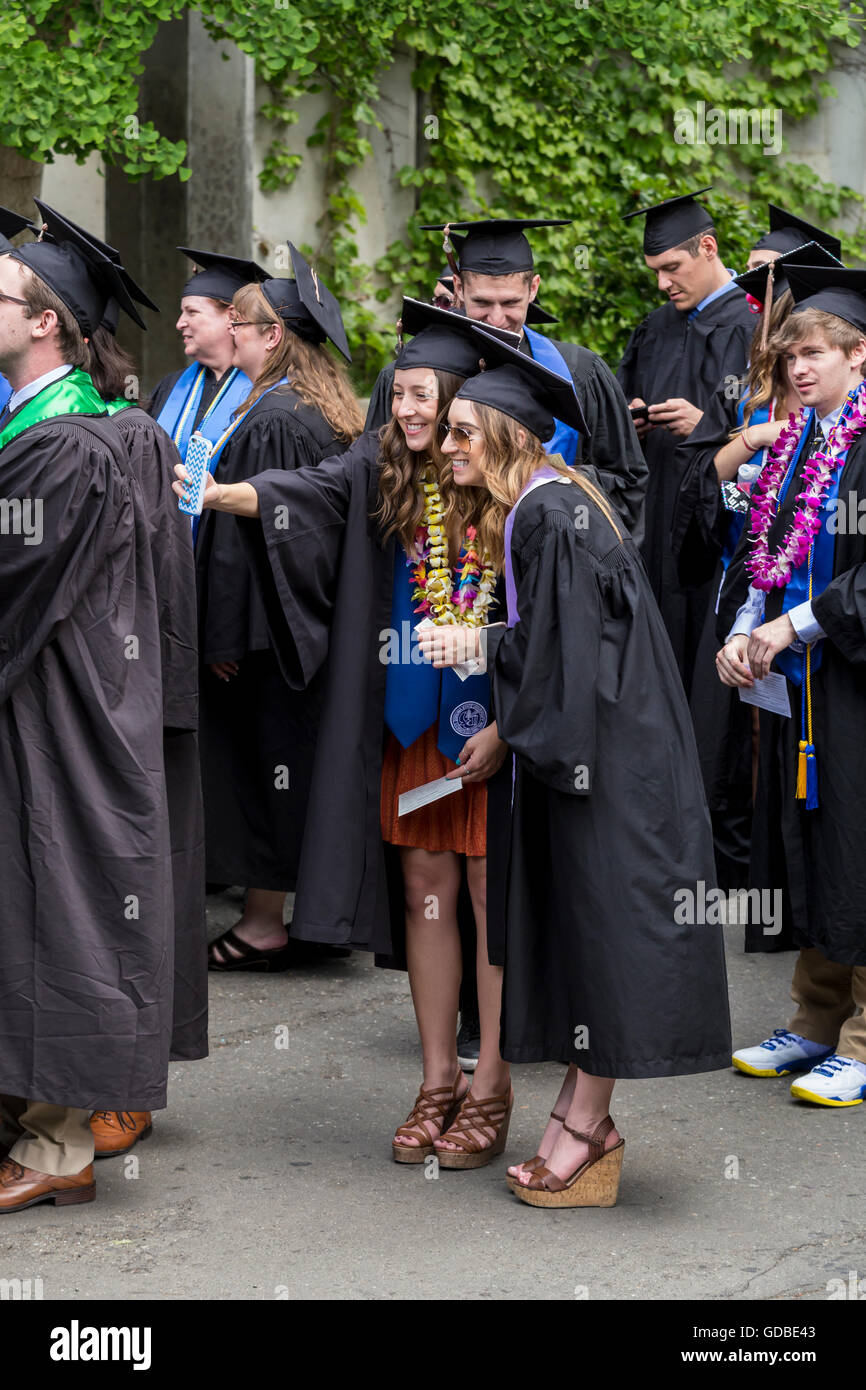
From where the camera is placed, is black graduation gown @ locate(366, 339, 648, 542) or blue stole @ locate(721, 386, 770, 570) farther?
black graduation gown @ locate(366, 339, 648, 542)

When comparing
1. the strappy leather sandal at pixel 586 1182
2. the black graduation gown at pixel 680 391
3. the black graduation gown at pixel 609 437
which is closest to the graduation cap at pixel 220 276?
the black graduation gown at pixel 609 437

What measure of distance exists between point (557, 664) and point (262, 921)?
104 inches

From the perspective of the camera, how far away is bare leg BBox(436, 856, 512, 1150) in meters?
4.45

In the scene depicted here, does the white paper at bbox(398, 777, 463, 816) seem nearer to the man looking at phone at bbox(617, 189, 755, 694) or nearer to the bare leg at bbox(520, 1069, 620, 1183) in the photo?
the bare leg at bbox(520, 1069, 620, 1183)

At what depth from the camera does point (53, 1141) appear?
13.7ft

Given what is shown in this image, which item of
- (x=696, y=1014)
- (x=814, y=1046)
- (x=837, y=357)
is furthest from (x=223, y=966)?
(x=837, y=357)

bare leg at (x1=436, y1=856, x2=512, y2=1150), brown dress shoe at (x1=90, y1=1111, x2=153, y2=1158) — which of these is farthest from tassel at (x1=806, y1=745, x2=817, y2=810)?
brown dress shoe at (x1=90, y1=1111, x2=153, y2=1158)

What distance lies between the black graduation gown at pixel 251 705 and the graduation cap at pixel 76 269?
1503 millimetres

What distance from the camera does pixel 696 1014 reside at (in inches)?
159

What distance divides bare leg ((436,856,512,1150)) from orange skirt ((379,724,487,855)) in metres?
0.07

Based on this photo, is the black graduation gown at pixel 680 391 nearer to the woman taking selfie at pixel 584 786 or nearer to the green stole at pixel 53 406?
the woman taking selfie at pixel 584 786

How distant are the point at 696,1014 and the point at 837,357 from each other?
1.93 m


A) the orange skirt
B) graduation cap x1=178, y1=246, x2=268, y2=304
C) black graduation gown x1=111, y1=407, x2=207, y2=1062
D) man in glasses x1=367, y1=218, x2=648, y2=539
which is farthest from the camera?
graduation cap x1=178, y1=246, x2=268, y2=304

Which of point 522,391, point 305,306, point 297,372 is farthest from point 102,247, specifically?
point 297,372
